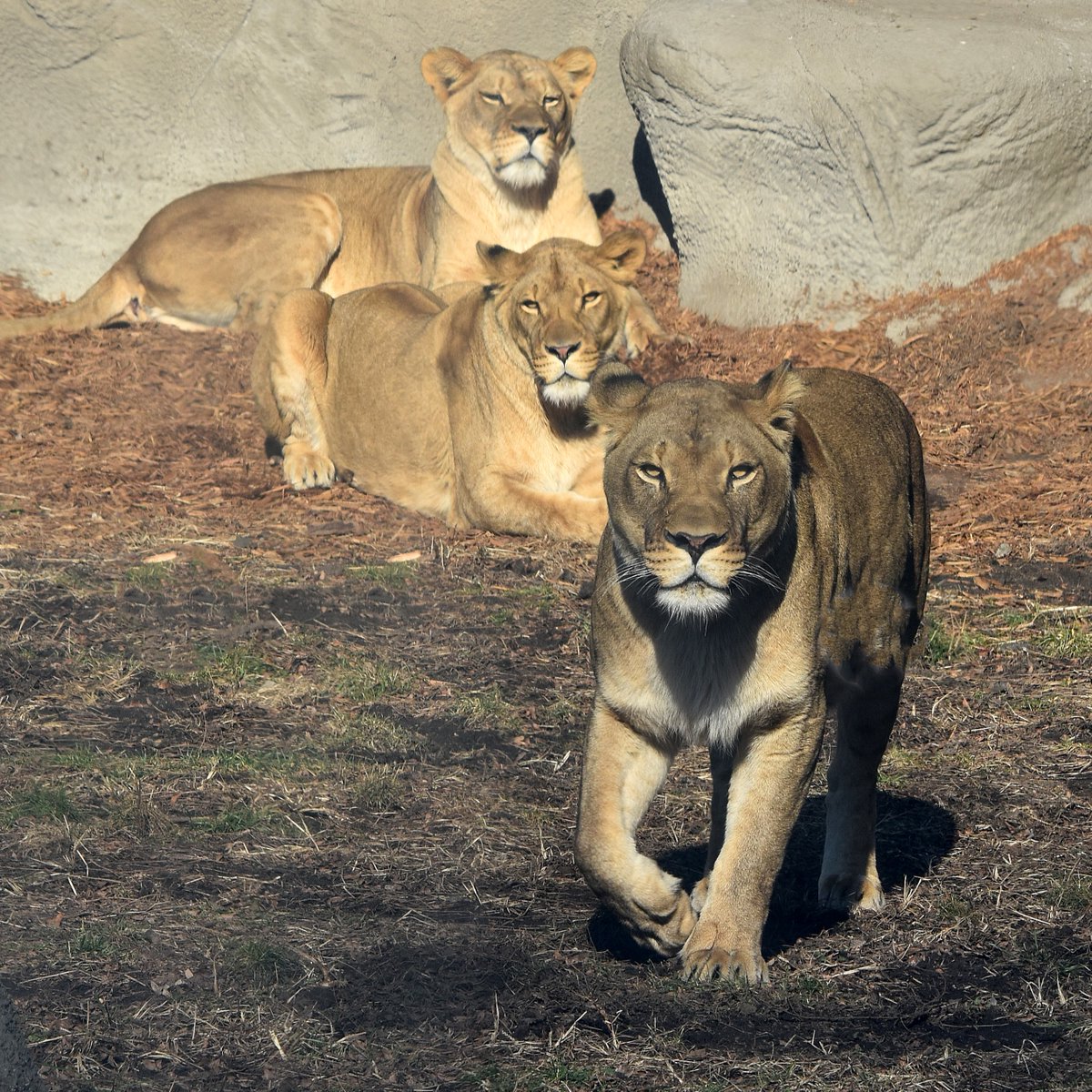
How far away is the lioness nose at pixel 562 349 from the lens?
7113mm

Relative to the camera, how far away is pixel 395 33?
11312mm

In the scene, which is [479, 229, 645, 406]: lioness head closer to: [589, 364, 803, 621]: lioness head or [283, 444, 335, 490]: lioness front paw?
[283, 444, 335, 490]: lioness front paw

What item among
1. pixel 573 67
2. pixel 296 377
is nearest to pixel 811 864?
pixel 296 377

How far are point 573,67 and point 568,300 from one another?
3.26 m

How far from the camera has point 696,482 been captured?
351 cm

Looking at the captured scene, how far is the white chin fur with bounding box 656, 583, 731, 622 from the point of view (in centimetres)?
344

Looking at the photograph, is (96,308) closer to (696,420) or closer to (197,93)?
(197,93)

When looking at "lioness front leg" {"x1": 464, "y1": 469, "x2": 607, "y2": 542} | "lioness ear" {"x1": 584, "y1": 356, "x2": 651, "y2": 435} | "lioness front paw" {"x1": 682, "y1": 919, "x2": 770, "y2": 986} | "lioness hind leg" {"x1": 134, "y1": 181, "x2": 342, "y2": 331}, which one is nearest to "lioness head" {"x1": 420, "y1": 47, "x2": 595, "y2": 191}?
"lioness hind leg" {"x1": 134, "y1": 181, "x2": 342, "y2": 331}

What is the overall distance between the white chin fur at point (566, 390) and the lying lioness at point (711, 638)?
3.36 metres

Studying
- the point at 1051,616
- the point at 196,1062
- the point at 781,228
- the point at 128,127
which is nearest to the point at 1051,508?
the point at 1051,616

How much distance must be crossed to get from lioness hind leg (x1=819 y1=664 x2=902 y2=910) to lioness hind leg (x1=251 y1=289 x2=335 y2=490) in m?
4.90

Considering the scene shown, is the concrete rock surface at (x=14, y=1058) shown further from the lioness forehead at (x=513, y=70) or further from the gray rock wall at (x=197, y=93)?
the gray rock wall at (x=197, y=93)

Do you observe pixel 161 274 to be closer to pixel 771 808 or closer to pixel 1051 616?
pixel 1051 616

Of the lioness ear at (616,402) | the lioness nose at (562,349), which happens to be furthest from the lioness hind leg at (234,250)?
the lioness ear at (616,402)
